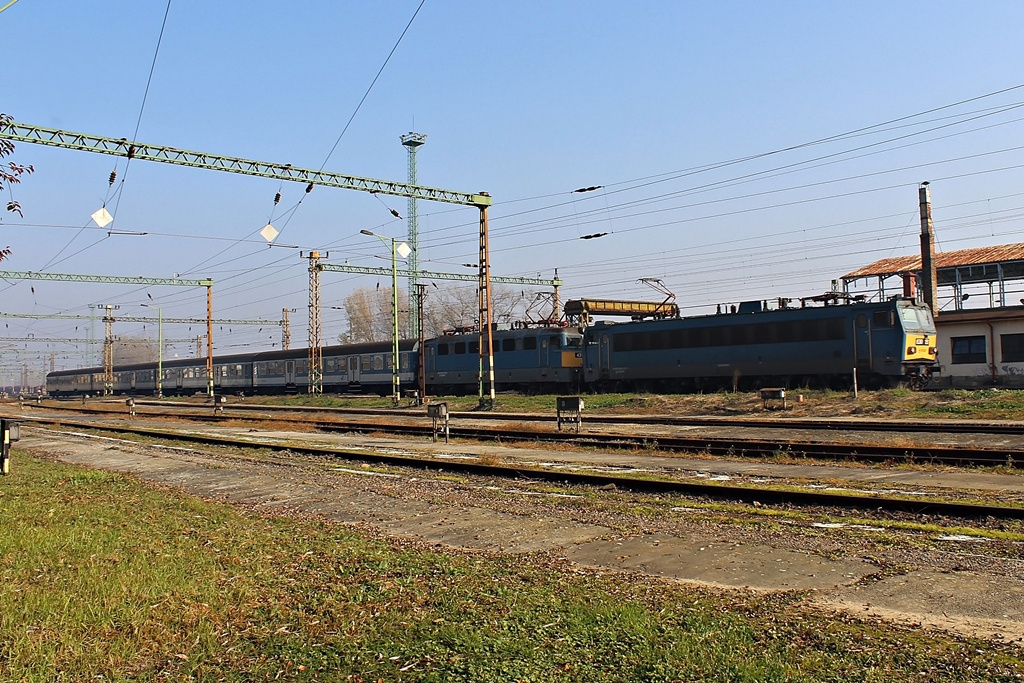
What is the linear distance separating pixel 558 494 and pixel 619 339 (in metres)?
27.6

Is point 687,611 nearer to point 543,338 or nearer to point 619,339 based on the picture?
point 619,339

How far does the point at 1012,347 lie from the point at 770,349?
10964mm

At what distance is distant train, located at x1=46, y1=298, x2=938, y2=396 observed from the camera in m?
30.0

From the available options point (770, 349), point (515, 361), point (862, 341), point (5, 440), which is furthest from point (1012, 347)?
point (5, 440)

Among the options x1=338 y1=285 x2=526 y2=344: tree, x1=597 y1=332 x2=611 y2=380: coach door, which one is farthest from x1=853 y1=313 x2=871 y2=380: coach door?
x1=338 y1=285 x2=526 y2=344: tree

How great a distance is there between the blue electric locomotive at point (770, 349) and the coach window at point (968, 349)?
5.84 m

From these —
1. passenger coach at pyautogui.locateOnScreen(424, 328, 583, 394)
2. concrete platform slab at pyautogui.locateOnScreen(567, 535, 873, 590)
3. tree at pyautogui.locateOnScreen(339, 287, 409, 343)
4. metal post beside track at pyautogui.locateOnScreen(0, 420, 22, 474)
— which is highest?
tree at pyautogui.locateOnScreen(339, 287, 409, 343)

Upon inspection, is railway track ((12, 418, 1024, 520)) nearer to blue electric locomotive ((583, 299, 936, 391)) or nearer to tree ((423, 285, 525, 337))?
blue electric locomotive ((583, 299, 936, 391))

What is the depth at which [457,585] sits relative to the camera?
20.9ft

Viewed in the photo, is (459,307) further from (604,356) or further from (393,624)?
(393,624)

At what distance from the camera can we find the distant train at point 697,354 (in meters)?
30.0

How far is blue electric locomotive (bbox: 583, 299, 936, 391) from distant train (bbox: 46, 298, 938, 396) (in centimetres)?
4

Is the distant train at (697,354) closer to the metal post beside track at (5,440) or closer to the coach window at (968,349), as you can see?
the coach window at (968,349)

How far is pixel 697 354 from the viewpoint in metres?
35.1
